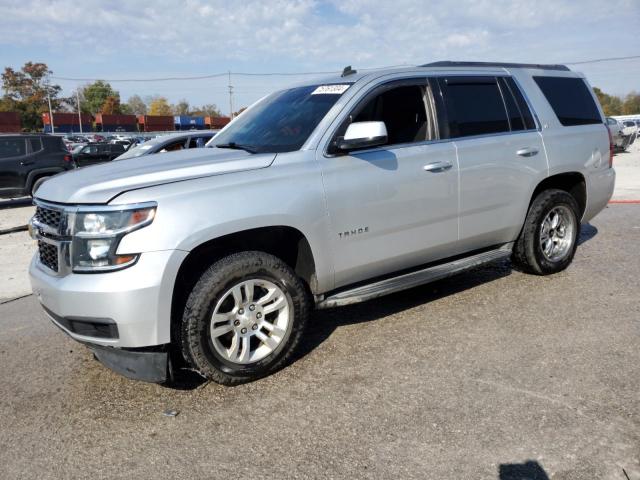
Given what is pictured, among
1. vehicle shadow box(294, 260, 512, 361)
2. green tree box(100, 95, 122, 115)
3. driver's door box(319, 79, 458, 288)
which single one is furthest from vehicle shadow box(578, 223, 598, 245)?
green tree box(100, 95, 122, 115)

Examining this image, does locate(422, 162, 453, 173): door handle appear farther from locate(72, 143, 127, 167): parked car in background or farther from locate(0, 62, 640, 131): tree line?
locate(0, 62, 640, 131): tree line

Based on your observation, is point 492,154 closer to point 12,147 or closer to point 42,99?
point 12,147

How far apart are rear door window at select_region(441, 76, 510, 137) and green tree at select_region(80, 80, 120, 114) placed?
11463 centimetres

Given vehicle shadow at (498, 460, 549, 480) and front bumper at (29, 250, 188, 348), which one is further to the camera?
front bumper at (29, 250, 188, 348)

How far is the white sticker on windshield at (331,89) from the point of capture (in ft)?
13.3

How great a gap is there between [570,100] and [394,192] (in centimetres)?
265

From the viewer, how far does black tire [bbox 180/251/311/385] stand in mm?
3213

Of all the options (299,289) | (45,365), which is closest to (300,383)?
(299,289)

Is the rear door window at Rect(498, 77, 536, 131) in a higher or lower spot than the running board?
higher

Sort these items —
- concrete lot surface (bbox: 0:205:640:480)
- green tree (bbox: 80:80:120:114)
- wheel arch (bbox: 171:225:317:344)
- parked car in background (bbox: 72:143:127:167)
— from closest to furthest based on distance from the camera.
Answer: concrete lot surface (bbox: 0:205:640:480) → wheel arch (bbox: 171:225:317:344) → parked car in background (bbox: 72:143:127:167) → green tree (bbox: 80:80:120:114)

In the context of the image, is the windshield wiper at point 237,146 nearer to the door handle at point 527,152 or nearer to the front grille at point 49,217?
the front grille at point 49,217

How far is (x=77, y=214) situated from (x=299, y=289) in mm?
1411

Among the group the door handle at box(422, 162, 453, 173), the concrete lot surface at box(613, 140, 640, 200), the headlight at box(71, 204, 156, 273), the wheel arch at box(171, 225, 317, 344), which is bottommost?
the concrete lot surface at box(613, 140, 640, 200)

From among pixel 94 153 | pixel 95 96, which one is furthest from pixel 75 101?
pixel 94 153
